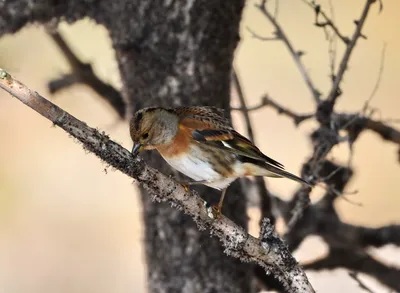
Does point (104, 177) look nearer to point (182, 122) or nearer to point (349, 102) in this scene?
point (349, 102)

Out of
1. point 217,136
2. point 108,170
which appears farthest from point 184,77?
point 108,170

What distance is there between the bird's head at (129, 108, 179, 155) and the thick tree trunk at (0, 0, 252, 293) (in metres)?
0.50

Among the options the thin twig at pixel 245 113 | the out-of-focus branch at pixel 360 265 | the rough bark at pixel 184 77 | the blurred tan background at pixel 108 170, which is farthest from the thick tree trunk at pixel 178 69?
the blurred tan background at pixel 108 170

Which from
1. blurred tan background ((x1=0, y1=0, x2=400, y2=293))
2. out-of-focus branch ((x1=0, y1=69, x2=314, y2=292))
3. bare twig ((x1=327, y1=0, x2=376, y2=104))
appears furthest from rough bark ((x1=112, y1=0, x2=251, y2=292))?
blurred tan background ((x1=0, y1=0, x2=400, y2=293))

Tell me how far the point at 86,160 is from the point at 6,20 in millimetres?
3659

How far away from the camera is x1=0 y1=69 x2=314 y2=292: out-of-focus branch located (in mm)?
1776

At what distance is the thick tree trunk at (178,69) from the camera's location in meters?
2.79

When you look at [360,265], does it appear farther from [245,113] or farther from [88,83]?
[88,83]

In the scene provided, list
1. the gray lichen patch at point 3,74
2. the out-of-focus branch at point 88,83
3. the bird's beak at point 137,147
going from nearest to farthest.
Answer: the gray lichen patch at point 3,74, the bird's beak at point 137,147, the out-of-focus branch at point 88,83

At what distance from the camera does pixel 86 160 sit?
640cm

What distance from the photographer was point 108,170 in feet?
18.5

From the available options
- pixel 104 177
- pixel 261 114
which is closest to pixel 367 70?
pixel 261 114

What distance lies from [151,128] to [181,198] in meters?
0.32

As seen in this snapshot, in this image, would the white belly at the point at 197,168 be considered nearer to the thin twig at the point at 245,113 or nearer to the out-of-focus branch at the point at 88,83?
the thin twig at the point at 245,113
